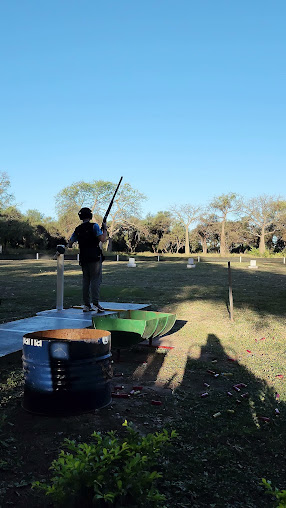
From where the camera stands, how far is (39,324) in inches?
263

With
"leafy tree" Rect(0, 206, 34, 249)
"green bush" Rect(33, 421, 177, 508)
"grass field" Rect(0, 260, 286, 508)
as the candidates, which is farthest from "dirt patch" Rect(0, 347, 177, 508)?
"leafy tree" Rect(0, 206, 34, 249)

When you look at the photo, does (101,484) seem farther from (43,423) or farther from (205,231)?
(205,231)

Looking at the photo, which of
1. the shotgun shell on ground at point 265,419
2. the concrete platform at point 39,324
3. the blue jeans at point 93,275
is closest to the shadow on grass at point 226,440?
the shotgun shell on ground at point 265,419

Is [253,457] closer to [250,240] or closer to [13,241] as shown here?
[13,241]

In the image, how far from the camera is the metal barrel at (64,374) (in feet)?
11.4

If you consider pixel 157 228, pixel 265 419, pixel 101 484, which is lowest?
pixel 265 419

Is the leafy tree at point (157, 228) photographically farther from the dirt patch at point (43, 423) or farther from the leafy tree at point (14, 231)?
the dirt patch at point (43, 423)

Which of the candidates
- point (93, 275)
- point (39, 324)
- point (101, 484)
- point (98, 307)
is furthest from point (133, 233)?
point (101, 484)

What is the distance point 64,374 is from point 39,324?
11.0ft

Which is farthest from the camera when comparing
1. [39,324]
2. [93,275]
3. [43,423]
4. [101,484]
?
[93,275]

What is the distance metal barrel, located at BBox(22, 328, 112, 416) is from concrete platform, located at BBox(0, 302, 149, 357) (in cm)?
162

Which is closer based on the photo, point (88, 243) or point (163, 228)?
point (88, 243)

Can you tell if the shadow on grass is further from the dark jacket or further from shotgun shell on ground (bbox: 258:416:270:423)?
the dark jacket

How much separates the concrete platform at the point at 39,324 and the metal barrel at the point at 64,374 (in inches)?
63.6
